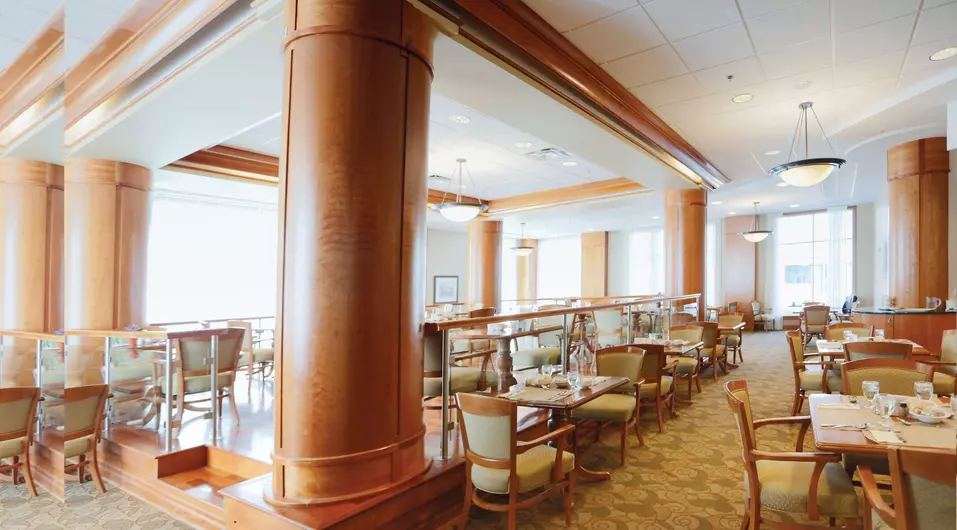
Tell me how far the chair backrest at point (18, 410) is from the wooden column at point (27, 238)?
0.03 m

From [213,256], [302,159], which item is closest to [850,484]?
[302,159]

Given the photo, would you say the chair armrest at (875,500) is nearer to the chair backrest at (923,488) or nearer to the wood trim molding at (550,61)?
the chair backrest at (923,488)

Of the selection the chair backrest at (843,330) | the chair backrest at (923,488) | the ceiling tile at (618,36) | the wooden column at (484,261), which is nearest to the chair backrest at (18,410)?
the chair backrest at (923,488)

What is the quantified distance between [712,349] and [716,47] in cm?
399

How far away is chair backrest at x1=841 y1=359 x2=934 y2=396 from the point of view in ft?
11.1

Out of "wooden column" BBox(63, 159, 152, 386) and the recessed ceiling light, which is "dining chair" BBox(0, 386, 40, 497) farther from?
the recessed ceiling light

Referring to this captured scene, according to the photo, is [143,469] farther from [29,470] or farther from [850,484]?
[850,484]

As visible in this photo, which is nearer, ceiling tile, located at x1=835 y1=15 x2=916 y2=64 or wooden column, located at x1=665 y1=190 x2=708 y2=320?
ceiling tile, located at x1=835 y1=15 x2=916 y2=64

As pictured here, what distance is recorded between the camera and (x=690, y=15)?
3.71 metres

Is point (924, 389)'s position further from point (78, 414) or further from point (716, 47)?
point (78, 414)

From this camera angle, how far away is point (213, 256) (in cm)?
941

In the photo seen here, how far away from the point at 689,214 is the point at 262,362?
21.5 ft

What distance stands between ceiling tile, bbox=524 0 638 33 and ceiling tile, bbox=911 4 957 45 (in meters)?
2.14

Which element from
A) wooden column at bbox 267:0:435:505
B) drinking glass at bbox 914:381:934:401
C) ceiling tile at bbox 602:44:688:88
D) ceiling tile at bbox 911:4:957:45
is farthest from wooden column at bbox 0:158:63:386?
ceiling tile at bbox 911:4:957:45
